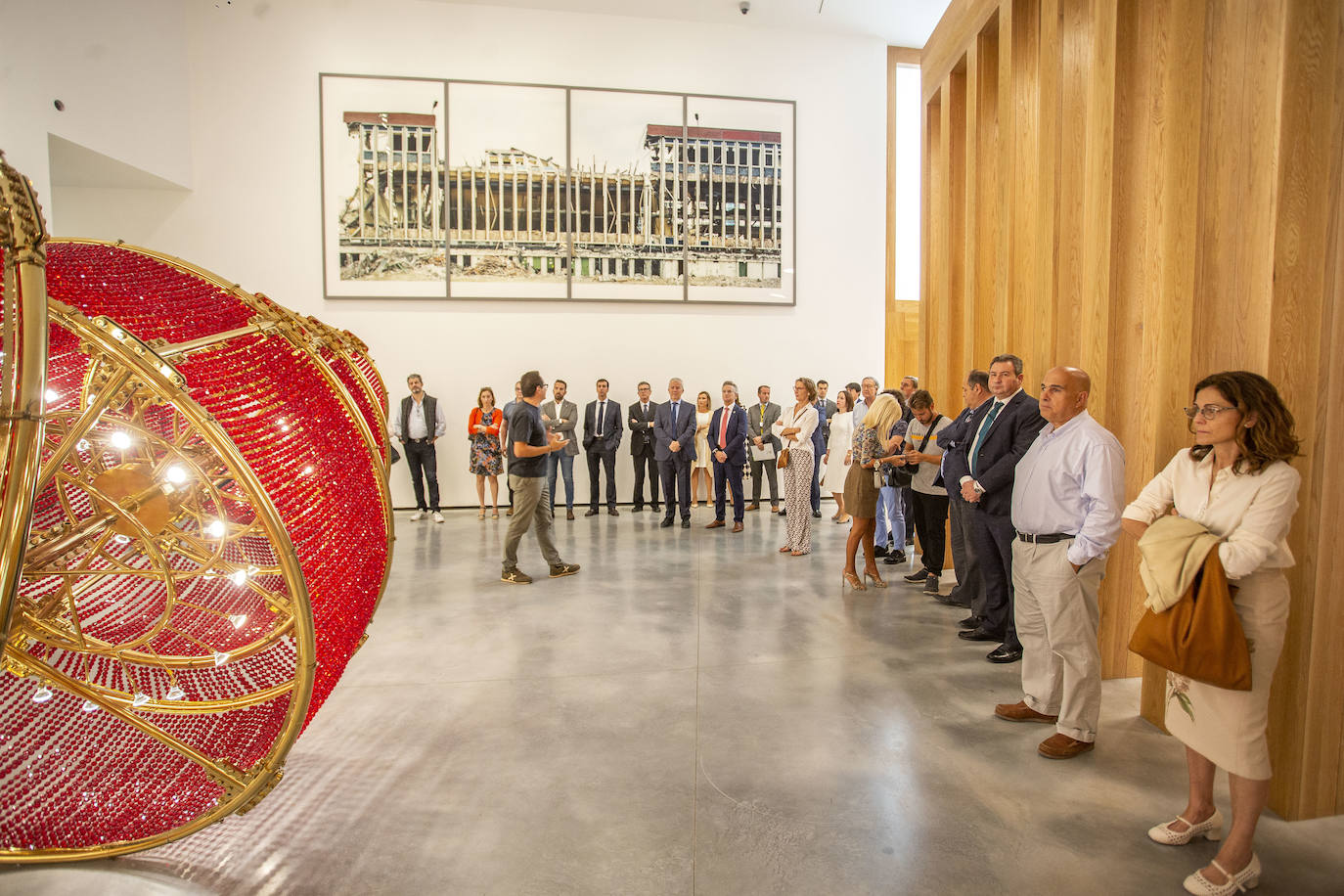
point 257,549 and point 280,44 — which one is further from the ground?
point 280,44

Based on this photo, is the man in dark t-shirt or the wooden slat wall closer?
the wooden slat wall

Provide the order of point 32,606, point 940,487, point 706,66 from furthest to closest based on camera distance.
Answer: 1. point 706,66
2. point 940,487
3. point 32,606

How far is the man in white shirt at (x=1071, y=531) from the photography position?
2.94 meters

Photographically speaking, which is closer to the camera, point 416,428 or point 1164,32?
point 1164,32

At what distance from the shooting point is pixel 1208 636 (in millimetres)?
2193

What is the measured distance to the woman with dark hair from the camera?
5.55m

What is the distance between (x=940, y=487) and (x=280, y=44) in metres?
10.2

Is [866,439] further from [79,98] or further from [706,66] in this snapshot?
[79,98]

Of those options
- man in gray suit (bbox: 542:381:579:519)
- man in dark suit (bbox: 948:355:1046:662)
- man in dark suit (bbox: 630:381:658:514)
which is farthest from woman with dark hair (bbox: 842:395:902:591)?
man in gray suit (bbox: 542:381:579:519)

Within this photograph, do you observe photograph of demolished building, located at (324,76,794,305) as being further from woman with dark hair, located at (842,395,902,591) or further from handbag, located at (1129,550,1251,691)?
handbag, located at (1129,550,1251,691)

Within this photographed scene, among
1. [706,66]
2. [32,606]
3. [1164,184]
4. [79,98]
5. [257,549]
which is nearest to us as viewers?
[32,606]

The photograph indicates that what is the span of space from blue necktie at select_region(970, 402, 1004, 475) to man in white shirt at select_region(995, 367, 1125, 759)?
1043 millimetres

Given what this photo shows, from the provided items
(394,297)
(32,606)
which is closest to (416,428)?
(394,297)

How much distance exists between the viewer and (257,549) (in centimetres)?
283
